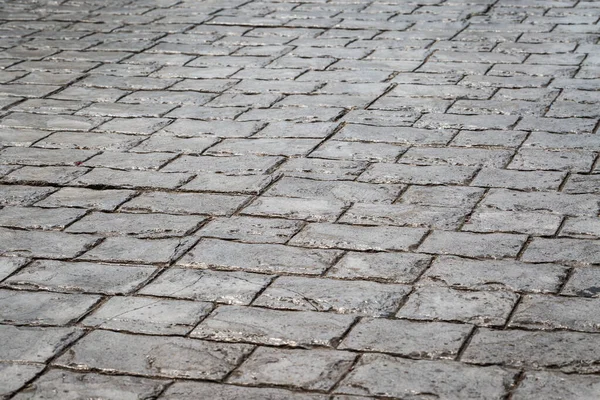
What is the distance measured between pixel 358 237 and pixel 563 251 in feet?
3.02

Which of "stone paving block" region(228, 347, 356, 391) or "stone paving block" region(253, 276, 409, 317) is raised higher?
"stone paving block" region(228, 347, 356, 391)

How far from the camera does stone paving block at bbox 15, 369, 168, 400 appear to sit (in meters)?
3.70

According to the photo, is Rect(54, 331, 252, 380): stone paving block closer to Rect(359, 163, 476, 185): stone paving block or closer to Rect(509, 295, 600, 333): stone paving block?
Rect(509, 295, 600, 333): stone paving block

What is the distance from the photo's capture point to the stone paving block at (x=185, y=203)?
5.38 m

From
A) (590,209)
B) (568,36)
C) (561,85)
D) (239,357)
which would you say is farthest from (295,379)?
(568,36)

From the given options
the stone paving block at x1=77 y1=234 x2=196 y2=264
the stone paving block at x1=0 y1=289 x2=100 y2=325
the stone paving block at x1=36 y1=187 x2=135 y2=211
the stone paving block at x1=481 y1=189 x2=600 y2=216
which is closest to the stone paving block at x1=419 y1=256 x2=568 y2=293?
the stone paving block at x1=481 y1=189 x2=600 y2=216

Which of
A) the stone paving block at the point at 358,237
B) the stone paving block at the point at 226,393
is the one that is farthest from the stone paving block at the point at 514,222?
the stone paving block at the point at 226,393

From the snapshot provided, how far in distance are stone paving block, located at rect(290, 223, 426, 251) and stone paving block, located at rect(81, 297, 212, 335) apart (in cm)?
77

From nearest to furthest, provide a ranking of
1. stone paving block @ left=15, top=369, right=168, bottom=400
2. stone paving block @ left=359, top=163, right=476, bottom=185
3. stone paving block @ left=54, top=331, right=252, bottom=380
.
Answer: stone paving block @ left=15, top=369, right=168, bottom=400 < stone paving block @ left=54, top=331, right=252, bottom=380 < stone paving block @ left=359, top=163, right=476, bottom=185

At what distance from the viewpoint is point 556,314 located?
416 cm

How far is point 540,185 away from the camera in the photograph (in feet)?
18.1

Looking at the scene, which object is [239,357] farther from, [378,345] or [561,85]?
[561,85]

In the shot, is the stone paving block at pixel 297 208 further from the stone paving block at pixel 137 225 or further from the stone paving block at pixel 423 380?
the stone paving block at pixel 423 380

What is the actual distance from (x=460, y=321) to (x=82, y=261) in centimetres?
176
